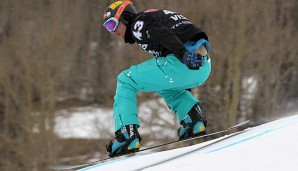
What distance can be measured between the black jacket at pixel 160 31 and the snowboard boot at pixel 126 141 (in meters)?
0.57

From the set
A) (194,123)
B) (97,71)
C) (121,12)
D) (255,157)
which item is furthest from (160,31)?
(97,71)

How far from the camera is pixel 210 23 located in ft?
49.0

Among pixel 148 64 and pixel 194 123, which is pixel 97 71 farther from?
pixel 148 64

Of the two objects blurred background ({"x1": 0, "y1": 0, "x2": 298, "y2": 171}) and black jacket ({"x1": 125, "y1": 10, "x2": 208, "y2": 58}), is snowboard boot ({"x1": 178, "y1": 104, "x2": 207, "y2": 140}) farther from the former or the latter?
blurred background ({"x1": 0, "y1": 0, "x2": 298, "y2": 171})

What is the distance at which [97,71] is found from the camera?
54.2 ft

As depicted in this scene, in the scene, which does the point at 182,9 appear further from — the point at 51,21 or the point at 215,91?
the point at 51,21

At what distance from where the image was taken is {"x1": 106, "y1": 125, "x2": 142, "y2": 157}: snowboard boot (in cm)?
429

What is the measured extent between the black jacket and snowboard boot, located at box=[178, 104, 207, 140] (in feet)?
1.80

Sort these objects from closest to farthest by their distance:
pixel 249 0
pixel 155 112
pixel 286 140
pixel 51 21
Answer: pixel 286 140
pixel 155 112
pixel 249 0
pixel 51 21

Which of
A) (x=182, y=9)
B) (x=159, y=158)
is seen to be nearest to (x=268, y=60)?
(x=182, y=9)

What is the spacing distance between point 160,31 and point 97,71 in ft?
41.3

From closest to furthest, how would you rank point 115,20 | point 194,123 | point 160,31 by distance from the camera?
point 160,31, point 115,20, point 194,123

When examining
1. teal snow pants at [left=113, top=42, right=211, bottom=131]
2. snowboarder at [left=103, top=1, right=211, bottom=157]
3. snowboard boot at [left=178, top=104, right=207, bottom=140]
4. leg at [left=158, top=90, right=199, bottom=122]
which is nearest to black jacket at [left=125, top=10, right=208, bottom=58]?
snowboarder at [left=103, top=1, right=211, bottom=157]

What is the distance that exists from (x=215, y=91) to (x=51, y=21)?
16.0ft
